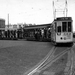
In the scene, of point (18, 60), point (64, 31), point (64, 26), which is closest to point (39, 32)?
point (64, 26)

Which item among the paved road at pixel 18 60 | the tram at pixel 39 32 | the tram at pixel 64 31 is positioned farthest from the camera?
the tram at pixel 39 32

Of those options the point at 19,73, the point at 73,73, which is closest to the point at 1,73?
the point at 19,73

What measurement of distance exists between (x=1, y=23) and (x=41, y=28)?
78.1 metres

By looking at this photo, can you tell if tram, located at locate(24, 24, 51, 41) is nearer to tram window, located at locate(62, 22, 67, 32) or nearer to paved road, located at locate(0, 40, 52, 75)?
tram window, located at locate(62, 22, 67, 32)

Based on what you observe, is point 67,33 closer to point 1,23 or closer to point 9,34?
point 9,34

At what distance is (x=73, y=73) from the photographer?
7082 mm

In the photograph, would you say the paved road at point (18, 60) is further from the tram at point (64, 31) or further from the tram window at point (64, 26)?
the tram window at point (64, 26)

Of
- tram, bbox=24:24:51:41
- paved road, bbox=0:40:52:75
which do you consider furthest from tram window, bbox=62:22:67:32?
tram, bbox=24:24:51:41

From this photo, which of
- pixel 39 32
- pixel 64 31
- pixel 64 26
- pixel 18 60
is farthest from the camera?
pixel 39 32

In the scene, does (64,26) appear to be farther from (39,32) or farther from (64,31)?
(39,32)

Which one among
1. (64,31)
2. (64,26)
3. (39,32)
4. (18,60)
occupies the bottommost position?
(18,60)

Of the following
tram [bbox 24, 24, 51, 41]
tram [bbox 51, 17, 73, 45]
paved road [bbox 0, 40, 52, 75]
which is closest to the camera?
paved road [bbox 0, 40, 52, 75]

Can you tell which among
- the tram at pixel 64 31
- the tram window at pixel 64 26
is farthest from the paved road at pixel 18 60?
the tram window at pixel 64 26

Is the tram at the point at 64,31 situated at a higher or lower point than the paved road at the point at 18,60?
higher
